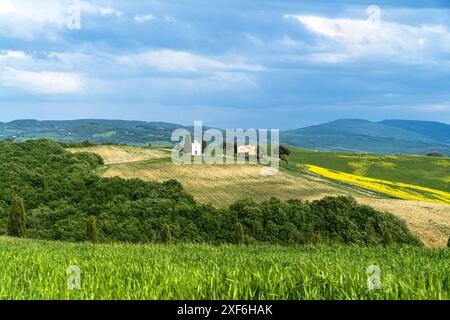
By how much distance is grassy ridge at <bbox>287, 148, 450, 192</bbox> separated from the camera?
129 metres

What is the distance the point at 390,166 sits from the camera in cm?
14562

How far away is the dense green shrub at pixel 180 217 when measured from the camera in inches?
2470

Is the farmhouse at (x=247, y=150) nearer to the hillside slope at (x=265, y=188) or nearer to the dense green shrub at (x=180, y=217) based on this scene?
the hillside slope at (x=265, y=188)

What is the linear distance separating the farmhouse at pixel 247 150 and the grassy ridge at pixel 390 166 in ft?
29.4

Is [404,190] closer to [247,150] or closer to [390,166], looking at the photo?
[247,150]

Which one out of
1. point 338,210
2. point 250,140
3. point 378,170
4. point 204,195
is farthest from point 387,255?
point 378,170

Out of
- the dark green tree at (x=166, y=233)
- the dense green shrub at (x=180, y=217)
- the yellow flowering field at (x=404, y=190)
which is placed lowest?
the yellow flowering field at (x=404, y=190)

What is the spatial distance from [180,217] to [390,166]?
9206 cm

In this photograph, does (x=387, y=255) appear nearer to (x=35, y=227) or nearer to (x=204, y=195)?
(x=35, y=227)

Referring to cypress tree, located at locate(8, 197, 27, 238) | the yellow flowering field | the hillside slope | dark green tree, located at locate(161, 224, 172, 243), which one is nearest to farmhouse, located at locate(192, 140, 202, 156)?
the hillside slope

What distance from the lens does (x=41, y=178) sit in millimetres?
88438

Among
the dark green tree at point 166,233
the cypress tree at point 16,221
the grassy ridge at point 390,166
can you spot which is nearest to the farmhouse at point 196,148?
the grassy ridge at point 390,166

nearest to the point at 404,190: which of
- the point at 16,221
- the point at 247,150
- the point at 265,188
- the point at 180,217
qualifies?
the point at 247,150

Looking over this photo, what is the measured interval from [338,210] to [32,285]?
6056 cm
